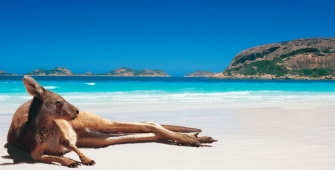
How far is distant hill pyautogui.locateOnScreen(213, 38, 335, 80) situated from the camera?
12769 centimetres

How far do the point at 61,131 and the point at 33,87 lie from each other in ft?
2.32

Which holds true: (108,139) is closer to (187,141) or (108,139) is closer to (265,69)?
(187,141)

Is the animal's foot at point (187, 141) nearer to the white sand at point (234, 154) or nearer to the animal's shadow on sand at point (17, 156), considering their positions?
the white sand at point (234, 154)

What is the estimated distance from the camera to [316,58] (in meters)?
133

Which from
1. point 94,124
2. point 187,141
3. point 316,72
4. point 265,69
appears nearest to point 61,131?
point 94,124

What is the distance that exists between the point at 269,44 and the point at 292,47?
70.8ft

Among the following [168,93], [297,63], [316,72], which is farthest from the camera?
[297,63]

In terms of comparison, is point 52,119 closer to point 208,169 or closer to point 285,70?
point 208,169

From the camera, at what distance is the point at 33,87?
471 centimetres

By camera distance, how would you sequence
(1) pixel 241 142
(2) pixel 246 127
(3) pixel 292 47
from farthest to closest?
(3) pixel 292 47
(2) pixel 246 127
(1) pixel 241 142

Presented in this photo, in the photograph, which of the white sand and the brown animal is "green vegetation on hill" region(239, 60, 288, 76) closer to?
the white sand

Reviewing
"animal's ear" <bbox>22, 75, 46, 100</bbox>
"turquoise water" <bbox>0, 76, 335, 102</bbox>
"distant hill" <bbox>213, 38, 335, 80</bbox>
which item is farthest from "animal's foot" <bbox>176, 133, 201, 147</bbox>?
"distant hill" <bbox>213, 38, 335, 80</bbox>

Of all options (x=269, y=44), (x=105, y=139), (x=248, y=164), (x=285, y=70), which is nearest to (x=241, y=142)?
(x=248, y=164)

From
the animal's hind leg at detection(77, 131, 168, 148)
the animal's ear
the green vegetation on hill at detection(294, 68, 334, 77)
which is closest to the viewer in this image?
the animal's ear
